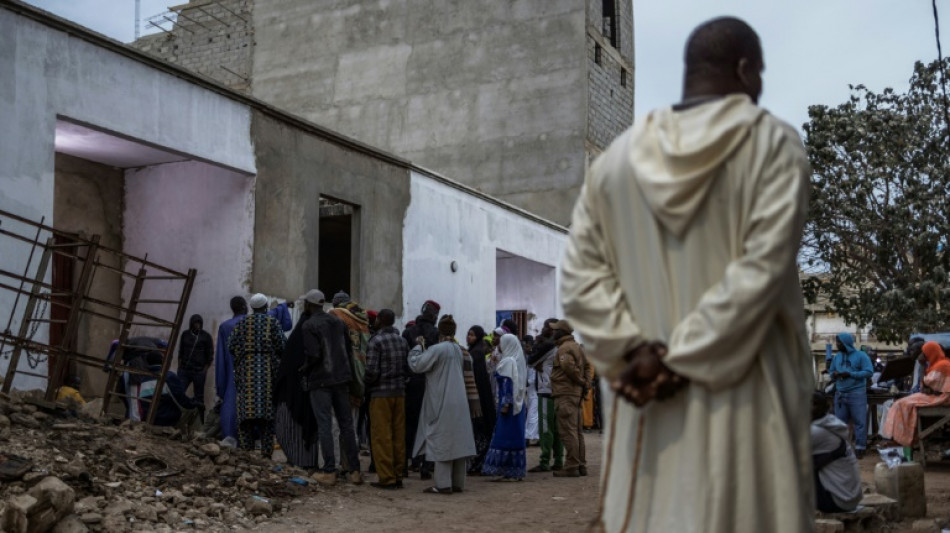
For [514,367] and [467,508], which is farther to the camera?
[514,367]

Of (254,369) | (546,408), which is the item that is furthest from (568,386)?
(254,369)

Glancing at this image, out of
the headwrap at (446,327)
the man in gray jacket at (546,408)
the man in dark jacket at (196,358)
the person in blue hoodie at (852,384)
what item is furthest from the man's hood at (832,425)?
the man in dark jacket at (196,358)

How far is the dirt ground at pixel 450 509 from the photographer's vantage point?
7719 mm

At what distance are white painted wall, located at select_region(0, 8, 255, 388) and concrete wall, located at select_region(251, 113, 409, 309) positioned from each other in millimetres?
797

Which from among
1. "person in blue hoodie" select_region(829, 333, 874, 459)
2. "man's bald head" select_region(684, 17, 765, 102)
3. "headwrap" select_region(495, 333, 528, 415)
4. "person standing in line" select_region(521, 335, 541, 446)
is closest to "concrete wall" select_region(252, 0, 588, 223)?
"person standing in line" select_region(521, 335, 541, 446)

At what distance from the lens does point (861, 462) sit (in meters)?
12.6

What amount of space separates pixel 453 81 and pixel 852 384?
54.6ft

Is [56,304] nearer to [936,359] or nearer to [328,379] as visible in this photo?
[328,379]

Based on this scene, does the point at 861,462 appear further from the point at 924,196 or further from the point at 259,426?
the point at 924,196

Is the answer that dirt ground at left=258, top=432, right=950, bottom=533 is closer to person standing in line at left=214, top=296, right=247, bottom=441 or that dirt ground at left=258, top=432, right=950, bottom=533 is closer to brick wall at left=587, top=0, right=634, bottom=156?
person standing in line at left=214, top=296, right=247, bottom=441

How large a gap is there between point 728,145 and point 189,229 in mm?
11846

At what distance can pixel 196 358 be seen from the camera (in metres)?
11.6

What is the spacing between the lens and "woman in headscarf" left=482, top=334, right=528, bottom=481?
1068cm

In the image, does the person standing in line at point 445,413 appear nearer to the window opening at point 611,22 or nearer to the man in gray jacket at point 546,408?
the man in gray jacket at point 546,408
